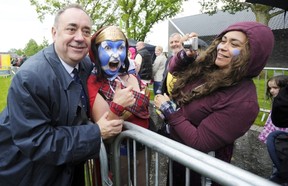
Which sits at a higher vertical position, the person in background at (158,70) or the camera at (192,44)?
the camera at (192,44)

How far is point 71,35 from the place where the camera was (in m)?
1.69

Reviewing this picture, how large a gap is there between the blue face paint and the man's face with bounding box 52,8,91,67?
17cm

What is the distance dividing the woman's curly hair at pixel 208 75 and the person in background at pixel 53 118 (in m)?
0.60

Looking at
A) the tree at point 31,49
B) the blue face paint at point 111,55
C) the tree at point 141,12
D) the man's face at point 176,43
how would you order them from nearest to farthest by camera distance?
the blue face paint at point 111,55 → the man's face at point 176,43 → the tree at point 141,12 → the tree at point 31,49

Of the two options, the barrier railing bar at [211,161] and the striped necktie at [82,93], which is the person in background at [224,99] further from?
the striped necktie at [82,93]

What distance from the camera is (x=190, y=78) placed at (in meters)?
2.09

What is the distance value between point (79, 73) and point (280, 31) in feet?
94.1

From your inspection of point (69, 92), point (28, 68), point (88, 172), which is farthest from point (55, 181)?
point (28, 68)

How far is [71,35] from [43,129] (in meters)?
0.64

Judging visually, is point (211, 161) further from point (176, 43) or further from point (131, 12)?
point (131, 12)

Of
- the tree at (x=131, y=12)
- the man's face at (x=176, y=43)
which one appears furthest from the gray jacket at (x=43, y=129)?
the tree at (x=131, y=12)

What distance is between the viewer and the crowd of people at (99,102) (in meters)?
1.46

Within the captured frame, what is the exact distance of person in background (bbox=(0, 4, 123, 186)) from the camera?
4.71ft

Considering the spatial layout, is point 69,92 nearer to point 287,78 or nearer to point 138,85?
point 138,85
